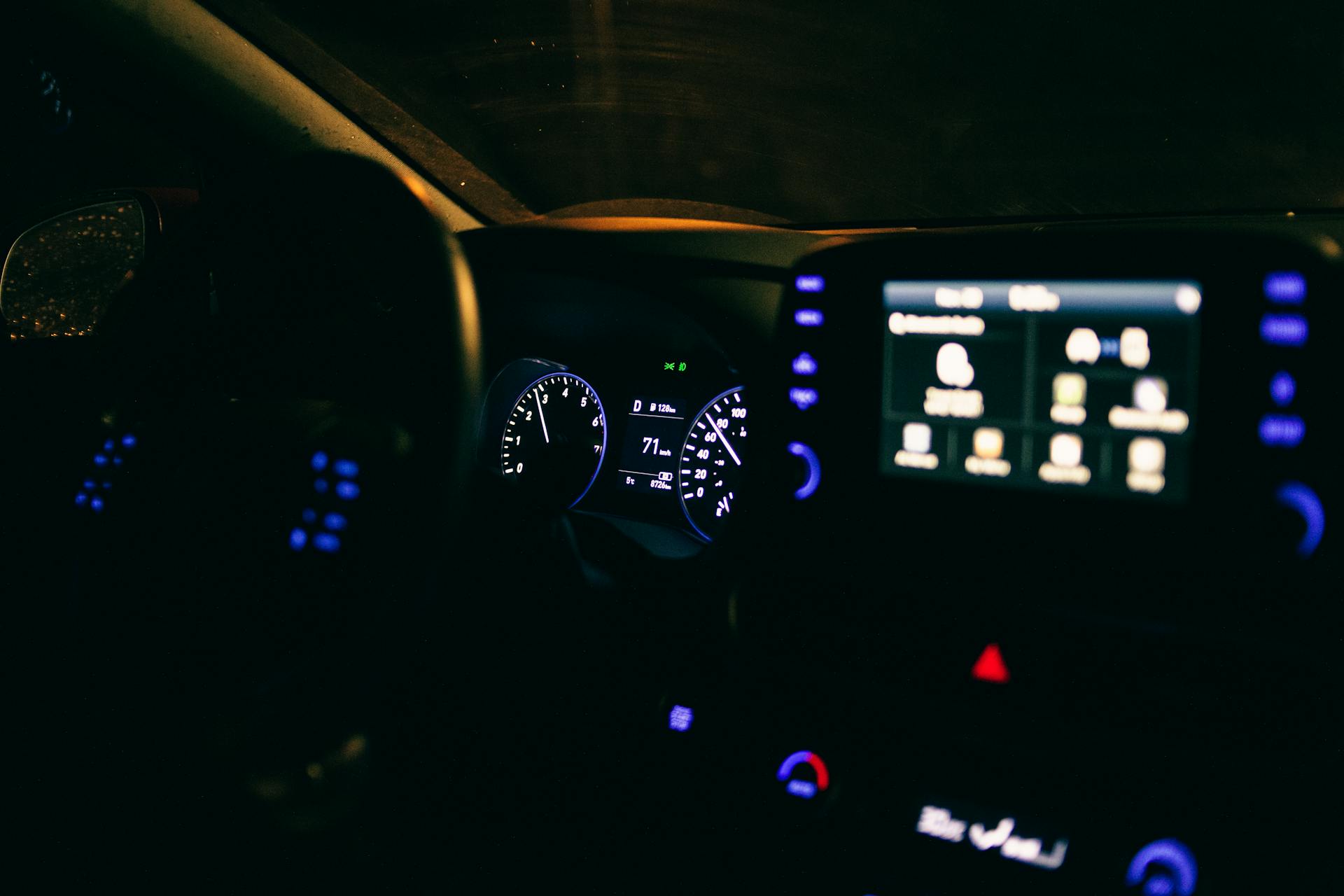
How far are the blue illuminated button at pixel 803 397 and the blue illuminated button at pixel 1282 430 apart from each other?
19.6 inches

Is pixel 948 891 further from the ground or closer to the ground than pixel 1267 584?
closer to the ground

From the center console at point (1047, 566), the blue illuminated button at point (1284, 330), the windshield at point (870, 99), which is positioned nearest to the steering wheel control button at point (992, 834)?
the center console at point (1047, 566)

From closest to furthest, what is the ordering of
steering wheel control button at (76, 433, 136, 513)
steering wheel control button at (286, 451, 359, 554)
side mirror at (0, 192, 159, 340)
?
steering wheel control button at (286, 451, 359, 554) < steering wheel control button at (76, 433, 136, 513) < side mirror at (0, 192, 159, 340)

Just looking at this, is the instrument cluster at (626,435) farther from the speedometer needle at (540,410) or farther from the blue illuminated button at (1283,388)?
the blue illuminated button at (1283,388)

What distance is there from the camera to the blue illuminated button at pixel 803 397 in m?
1.26

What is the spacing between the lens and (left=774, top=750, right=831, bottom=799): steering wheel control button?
1298mm

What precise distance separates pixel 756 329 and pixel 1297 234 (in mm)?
888

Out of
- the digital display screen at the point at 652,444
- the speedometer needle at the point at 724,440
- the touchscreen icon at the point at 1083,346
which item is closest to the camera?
the touchscreen icon at the point at 1083,346

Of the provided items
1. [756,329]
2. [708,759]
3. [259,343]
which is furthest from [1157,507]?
[259,343]

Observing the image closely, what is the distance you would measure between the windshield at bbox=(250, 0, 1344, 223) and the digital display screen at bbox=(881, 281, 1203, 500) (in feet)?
2.19

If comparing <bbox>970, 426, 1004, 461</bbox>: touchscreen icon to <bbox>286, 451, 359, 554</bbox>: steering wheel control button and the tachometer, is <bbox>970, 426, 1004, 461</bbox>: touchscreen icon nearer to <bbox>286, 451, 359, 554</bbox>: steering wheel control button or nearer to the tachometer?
<bbox>286, 451, 359, 554</bbox>: steering wheel control button

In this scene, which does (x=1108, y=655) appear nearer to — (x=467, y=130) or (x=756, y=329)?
(x=756, y=329)

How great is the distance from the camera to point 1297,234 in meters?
1.03

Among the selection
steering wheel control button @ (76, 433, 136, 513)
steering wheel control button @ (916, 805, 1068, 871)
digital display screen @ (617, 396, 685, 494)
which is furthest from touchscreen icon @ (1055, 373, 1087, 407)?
steering wheel control button @ (76, 433, 136, 513)
